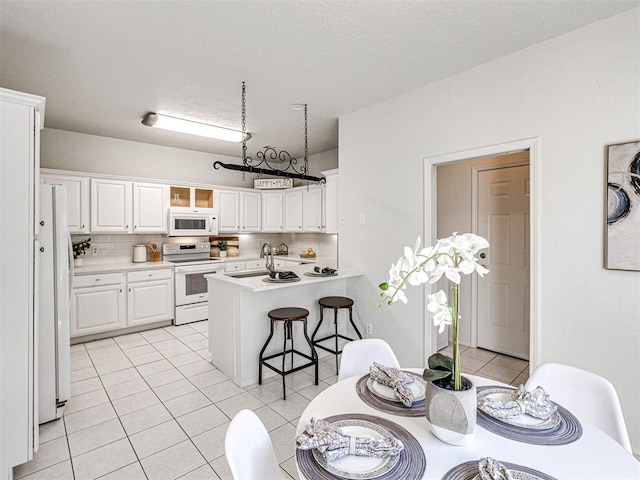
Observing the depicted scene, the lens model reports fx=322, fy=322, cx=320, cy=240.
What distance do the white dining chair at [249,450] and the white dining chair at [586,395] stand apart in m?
1.31

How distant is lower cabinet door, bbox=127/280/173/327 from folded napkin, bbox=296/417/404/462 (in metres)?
4.21

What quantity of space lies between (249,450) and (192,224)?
4.56 metres

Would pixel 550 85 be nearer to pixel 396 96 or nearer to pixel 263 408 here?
pixel 396 96

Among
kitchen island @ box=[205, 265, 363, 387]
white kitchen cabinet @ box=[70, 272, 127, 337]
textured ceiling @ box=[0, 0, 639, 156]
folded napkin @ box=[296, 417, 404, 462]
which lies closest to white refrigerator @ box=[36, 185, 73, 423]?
textured ceiling @ box=[0, 0, 639, 156]

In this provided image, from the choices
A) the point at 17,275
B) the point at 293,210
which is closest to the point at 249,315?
the point at 17,275

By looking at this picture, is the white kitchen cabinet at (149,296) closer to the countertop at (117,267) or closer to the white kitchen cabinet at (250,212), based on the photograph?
the countertop at (117,267)

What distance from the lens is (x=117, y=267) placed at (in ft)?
14.4

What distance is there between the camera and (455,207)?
13.6 feet

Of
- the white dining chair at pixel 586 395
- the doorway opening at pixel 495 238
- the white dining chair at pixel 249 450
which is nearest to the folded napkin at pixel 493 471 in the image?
the white dining chair at pixel 249 450

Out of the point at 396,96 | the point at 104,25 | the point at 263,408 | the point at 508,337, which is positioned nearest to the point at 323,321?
the point at 263,408

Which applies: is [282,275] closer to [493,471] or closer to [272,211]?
[493,471]

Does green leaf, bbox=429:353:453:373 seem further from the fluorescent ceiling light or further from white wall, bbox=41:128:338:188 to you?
white wall, bbox=41:128:338:188

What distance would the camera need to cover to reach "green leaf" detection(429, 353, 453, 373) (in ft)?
3.72

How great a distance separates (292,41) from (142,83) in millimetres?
1627
